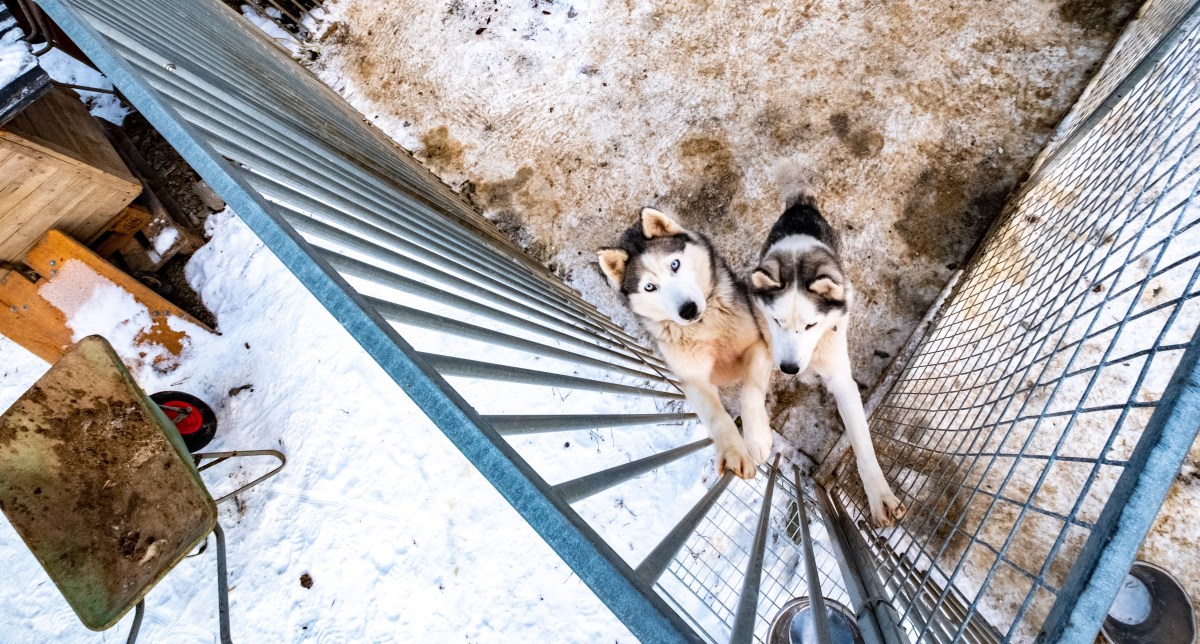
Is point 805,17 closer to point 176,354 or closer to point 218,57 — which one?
point 218,57

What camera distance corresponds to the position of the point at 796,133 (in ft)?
13.4

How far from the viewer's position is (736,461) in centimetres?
274

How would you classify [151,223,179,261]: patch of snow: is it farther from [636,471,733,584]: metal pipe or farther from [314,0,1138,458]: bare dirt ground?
[636,471,733,584]: metal pipe

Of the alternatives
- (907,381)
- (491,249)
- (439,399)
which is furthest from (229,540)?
(907,381)

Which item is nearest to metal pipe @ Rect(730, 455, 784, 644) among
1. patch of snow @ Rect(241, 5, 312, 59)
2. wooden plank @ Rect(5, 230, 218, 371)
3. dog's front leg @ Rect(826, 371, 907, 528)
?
dog's front leg @ Rect(826, 371, 907, 528)

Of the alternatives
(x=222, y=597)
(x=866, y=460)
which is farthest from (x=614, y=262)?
(x=222, y=597)

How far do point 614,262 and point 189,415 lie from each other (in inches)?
135

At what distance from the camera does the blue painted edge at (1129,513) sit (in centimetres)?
107

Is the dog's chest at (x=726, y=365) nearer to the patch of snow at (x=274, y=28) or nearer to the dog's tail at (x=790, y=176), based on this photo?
the dog's tail at (x=790, y=176)

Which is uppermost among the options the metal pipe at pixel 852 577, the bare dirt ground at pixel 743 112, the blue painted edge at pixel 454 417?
the bare dirt ground at pixel 743 112

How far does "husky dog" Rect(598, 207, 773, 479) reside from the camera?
2.86 meters

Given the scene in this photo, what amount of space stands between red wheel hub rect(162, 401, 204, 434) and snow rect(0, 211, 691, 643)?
0.88 ft

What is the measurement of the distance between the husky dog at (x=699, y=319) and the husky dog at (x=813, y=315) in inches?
8.5

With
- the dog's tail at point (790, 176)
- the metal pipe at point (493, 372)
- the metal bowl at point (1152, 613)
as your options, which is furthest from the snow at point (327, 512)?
the metal bowl at point (1152, 613)
